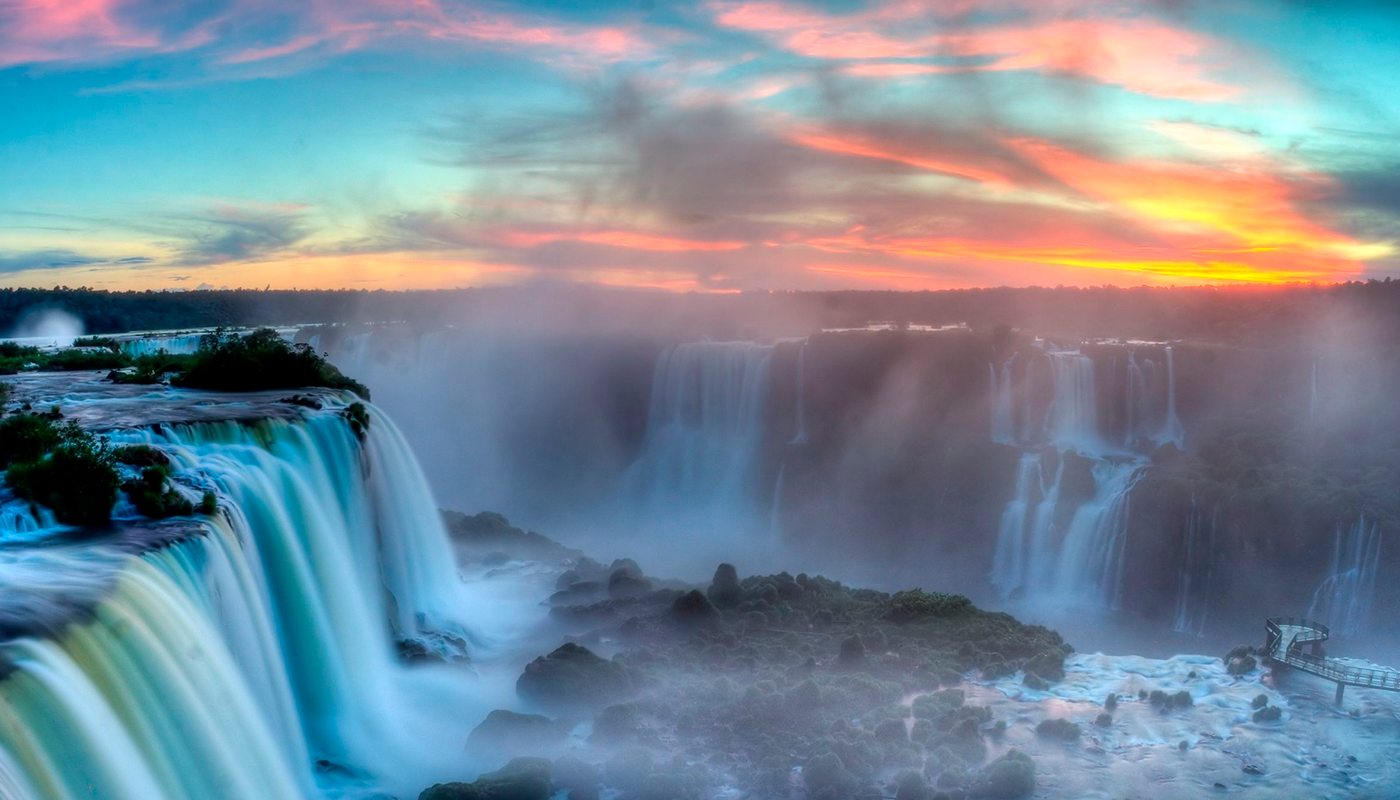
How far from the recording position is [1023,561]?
1364 inches

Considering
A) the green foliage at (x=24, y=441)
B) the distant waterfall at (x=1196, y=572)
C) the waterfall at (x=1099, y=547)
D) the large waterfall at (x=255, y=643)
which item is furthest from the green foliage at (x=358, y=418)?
the distant waterfall at (x=1196, y=572)

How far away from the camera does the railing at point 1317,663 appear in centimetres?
1816

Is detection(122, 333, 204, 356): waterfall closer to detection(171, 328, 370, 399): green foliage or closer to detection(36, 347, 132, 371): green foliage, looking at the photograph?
detection(36, 347, 132, 371): green foliage

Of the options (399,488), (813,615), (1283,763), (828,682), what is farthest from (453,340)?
(1283,763)

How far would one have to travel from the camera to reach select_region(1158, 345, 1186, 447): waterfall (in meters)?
38.1

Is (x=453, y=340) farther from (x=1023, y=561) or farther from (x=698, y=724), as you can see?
(x=698, y=724)

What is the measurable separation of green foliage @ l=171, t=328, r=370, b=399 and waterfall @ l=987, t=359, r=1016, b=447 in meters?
26.8

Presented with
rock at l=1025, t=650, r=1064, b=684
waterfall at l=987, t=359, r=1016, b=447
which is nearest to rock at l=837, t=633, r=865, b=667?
rock at l=1025, t=650, r=1064, b=684

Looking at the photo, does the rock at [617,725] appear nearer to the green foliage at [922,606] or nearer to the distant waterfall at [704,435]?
the green foliage at [922,606]

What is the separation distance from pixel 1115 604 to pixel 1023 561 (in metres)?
3.81

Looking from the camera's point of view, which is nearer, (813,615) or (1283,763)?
(1283,763)

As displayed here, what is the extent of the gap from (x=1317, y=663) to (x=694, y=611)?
12.9 meters

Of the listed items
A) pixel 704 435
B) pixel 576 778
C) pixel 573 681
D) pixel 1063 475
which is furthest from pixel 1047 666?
pixel 704 435

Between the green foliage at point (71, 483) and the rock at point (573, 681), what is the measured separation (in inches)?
314
